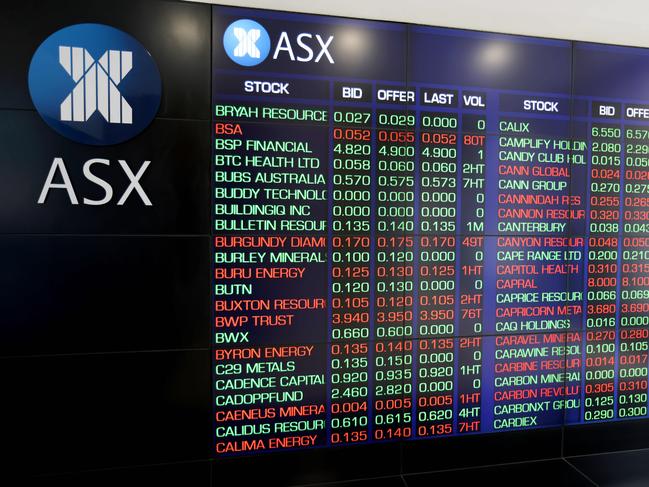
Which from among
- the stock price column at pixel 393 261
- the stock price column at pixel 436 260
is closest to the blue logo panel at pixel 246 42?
the stock price column at pixel 393 261

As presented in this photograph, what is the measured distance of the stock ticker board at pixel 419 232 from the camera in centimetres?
211

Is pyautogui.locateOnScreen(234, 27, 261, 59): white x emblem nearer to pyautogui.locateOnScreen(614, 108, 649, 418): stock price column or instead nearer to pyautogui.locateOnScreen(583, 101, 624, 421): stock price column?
pyautogui.locateOnScreen(583, 101, 624, 421): stock price column

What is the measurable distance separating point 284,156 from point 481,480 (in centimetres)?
178

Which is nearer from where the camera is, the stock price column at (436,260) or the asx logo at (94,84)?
the asx logo at (94,84)

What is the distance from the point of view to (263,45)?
82.0 inches

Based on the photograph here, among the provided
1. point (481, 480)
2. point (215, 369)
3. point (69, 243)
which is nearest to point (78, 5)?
point (69, 243)

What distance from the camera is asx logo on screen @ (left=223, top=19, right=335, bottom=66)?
205 cm

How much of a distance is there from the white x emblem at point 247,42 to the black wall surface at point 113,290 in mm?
127

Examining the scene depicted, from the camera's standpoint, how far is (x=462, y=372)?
91.7 inches

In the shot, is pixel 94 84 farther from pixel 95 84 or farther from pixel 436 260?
pixel 436 260

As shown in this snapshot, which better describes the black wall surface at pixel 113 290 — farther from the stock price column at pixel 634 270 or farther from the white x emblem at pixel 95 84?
the stock price column at pixel 634 270

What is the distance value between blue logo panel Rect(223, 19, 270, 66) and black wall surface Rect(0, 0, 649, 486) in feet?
0.31

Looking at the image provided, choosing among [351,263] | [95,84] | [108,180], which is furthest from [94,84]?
[351,263]

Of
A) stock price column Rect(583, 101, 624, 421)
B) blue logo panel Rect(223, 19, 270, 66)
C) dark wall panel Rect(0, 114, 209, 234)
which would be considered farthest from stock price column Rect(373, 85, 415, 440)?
stock price column Rect(583, 101, 624, 421)
